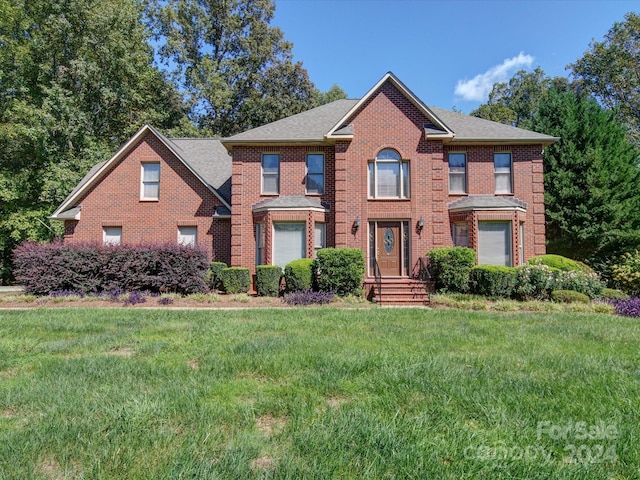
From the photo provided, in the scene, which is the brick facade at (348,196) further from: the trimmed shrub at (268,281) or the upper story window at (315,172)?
the trimmed shrub at (268,281)

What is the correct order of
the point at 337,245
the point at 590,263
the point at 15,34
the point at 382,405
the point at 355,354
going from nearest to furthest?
the point at 382,405 → the point at 355,354 → the point at 337,245 → the point at 590,263 → the point at 15,34

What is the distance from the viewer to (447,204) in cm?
1526

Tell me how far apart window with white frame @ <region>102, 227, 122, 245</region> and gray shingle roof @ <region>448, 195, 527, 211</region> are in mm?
14242

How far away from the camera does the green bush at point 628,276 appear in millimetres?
12969

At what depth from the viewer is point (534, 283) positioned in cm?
1191

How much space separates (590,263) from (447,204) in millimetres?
7651

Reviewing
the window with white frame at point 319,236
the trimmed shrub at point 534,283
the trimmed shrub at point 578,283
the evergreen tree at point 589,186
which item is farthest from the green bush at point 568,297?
the window with white frame at point 319,236

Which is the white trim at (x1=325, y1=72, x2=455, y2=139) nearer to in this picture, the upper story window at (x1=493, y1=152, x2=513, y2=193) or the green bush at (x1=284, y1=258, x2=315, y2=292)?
the upper story window at (x1=493, y1=152, x2=513, y2=193)

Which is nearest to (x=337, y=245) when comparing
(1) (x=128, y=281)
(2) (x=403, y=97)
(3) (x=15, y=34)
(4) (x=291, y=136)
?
(4) (x=291, y=136)

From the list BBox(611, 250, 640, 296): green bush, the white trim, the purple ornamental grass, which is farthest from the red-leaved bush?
BBox(611, 250, 640, 296): green bush

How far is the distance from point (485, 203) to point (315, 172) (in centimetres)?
687

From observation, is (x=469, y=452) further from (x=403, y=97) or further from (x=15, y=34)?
(x=15, y=34)

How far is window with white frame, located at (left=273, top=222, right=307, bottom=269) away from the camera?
14.5m

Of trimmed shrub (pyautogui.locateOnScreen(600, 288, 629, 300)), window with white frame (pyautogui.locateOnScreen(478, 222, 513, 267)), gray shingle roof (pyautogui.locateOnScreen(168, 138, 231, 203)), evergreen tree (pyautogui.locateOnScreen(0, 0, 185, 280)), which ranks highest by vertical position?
evergreen tree (pyautogui.locateOnScreen(0, 0, 185, 280))
